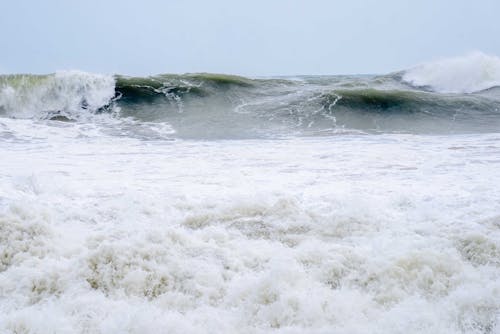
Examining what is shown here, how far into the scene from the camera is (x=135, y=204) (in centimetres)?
402

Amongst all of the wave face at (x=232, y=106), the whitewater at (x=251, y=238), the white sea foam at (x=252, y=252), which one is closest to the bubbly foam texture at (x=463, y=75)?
the wave face at (x=232, y=106)

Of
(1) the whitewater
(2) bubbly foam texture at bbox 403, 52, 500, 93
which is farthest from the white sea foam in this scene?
(2) bubbly foam texture at bbox 403, 52, 500, 93

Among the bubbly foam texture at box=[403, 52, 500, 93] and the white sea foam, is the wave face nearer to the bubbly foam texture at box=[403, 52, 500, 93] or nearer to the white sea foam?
the bubbly foam texture at box=[403, 52, 500, 93]

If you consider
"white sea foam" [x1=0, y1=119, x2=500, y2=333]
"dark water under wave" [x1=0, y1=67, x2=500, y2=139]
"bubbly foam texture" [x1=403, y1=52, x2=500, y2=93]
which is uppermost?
"bubbly foam texture" [x1=403, y1=52, x2=500, y2=93]

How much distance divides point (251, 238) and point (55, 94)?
40.1 feet

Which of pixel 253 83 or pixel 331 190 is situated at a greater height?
pixel 253 83

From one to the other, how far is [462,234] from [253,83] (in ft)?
45.0

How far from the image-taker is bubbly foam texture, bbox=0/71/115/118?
13.3 metres

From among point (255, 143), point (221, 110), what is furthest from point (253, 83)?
point (255, 143)

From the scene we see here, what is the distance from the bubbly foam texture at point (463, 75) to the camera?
1822 cm

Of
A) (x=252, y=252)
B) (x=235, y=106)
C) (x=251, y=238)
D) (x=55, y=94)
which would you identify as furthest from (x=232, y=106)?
(x=252, y=252)

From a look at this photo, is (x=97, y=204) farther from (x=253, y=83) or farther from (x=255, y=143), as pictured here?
(x=253, y=83)

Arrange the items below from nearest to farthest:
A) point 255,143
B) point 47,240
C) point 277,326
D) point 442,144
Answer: point 277,326
point 47,240
point 442,144
point 255,143

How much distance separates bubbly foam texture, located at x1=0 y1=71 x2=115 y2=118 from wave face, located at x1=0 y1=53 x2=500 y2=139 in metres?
0.03
